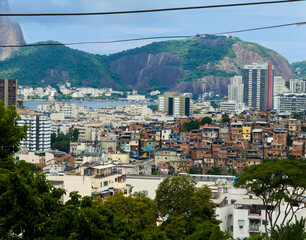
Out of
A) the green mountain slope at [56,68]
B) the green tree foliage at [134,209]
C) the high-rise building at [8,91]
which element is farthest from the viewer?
the green mountain slope at [56,68]

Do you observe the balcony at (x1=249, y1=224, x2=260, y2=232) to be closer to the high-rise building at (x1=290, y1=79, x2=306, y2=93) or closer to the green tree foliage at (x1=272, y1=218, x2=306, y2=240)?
the green tree foliage at (x1=272, y1=218, x2=306, y2=240)

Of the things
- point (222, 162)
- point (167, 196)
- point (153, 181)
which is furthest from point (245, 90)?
point (167, 196)

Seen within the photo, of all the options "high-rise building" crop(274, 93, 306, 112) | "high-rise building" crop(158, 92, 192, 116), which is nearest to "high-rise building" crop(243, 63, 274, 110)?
"high-rise building" crop(274, 93, 306, 112)

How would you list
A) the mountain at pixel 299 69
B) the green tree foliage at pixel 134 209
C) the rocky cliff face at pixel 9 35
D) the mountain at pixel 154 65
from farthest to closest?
1. the mountain at pixel 299 69
2. the rocky cliff face at pixel 9 35
3. the mountain at pixel 154 65
4. the green tree foliage at pixel 134 209

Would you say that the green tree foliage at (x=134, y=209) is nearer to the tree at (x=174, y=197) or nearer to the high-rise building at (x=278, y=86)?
the tree at (x=174, y=197)

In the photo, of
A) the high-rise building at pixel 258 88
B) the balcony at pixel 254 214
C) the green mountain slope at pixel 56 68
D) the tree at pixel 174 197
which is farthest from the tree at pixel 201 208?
the green mountain slope at pixel 56 68

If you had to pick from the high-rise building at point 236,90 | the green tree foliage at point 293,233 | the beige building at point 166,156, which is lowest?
the beige building at point 166,156

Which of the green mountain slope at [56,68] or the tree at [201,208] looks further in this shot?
the green mountain slope at [56,68]
